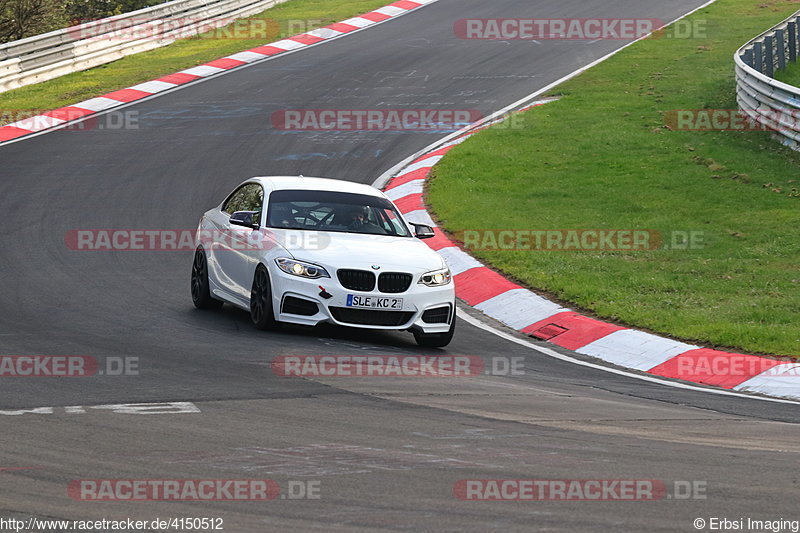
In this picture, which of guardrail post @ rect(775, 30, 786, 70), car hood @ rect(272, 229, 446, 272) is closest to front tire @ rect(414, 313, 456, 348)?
car hood @ rect(272, 229, 446, 272)

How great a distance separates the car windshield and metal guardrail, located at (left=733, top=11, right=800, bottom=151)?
9131 mm

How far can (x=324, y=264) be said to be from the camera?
1127 centimetres

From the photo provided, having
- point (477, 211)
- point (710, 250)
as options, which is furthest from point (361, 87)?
point (710, 250)

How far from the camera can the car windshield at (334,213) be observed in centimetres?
1222

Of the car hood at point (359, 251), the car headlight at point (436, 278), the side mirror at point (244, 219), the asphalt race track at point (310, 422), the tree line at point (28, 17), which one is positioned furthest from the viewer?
the tree line at point (28, 17)

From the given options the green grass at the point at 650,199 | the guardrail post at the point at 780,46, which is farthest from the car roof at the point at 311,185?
the guardrail post at the point at 780,46

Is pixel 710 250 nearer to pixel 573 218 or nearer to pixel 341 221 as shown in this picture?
pixel 573 218

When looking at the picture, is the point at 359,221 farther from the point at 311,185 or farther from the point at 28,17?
the point at 28,17

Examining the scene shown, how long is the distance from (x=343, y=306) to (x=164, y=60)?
21.4m

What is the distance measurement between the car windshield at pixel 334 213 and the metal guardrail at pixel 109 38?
1737 centimetres

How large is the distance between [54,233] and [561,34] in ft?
65.2

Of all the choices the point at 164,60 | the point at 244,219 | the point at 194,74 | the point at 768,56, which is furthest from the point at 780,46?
the point at 244,219

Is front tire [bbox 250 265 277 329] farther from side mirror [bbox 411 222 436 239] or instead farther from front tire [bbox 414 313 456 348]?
side mirror [bbox 411 222 436 239]

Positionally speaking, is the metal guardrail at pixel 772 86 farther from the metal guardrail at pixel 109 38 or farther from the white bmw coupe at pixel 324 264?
the metal guardrail at pixel 109 38
